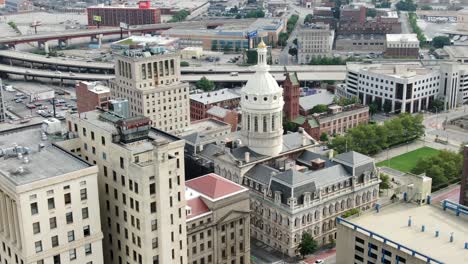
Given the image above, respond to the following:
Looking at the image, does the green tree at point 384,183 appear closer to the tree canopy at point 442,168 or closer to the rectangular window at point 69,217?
the tree canopy at point 442,168

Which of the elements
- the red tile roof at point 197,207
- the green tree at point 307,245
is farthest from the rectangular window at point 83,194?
the green tree at point 307,245

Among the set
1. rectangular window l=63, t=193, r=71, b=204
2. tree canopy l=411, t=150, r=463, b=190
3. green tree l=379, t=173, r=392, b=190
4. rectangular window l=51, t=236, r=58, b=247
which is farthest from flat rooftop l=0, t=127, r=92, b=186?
tree canopy l=411, t=150, r=463, b=190

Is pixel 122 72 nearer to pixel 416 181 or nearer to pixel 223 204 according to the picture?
pixel 223 204

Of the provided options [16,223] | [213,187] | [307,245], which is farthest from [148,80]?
[16,223]

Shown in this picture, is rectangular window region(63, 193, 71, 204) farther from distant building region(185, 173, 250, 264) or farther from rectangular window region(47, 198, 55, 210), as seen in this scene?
distant building region(185, 173, 250, 264)

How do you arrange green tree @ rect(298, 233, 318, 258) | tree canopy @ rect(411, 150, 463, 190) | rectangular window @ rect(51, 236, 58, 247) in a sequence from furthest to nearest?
tree canopy @ rect(411, 150, 463, 190) < green tree @ rect(298, 233, 318, 258) < rectangular window @ rect(51, 236, 58, 247)

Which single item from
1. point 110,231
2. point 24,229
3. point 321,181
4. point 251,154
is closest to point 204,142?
point 251,154

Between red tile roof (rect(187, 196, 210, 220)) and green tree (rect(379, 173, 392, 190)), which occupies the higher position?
red tile roof (rect(187, 196, 210, 220))
